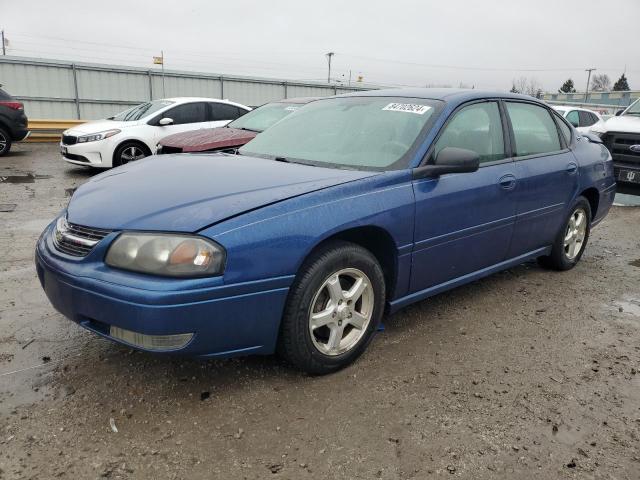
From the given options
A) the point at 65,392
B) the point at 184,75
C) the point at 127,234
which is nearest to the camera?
the point at 127,234

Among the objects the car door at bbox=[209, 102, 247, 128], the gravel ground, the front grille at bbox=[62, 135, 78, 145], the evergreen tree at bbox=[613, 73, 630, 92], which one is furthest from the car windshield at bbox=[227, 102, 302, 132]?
the evergreen tree at bbox=[613, 73, 630, 92]

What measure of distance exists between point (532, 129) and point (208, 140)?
14.1 ft

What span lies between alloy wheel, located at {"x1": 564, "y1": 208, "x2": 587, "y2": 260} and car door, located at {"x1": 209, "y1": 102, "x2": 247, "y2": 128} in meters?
7.37

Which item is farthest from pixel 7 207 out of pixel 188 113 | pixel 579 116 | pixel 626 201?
pixel 579 116

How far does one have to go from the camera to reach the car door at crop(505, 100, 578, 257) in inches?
157

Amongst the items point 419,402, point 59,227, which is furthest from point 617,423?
point 59,227

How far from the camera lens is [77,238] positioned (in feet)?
8.54

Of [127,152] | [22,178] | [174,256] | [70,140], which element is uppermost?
[174,256]

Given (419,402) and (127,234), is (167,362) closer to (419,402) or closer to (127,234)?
(127,234)

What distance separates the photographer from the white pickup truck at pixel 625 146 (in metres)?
7.87

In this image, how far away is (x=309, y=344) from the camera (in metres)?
2.73

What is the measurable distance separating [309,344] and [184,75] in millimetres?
18637

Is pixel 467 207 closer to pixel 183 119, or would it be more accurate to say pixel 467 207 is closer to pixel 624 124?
pixel 624 124

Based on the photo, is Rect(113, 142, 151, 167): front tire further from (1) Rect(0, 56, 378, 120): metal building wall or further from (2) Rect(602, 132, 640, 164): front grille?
(1) Rect(0, 56, 378, 120): metal building wall
